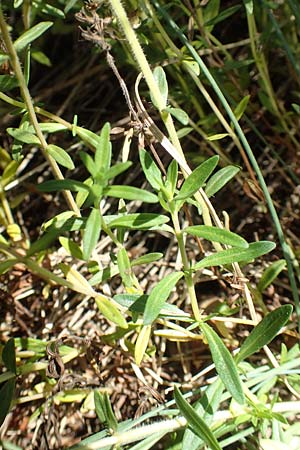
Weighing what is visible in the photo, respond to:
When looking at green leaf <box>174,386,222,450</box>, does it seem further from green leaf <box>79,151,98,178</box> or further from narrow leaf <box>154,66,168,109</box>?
narrow leaf <box>154,66,168,109</box>

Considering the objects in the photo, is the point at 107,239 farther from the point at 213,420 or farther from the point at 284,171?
the point at 213,420

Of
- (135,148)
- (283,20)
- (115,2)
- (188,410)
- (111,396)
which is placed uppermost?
(115,2)

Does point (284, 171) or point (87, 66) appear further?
Answer: point (87, 66)

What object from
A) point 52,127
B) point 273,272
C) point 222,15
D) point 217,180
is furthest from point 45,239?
point 222,15

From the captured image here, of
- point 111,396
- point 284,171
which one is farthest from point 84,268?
point 284,171

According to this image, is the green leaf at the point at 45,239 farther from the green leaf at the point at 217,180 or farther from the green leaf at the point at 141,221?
the green leaf at the point at 217,180

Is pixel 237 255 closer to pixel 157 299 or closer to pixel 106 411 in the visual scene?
pixel 157 299
